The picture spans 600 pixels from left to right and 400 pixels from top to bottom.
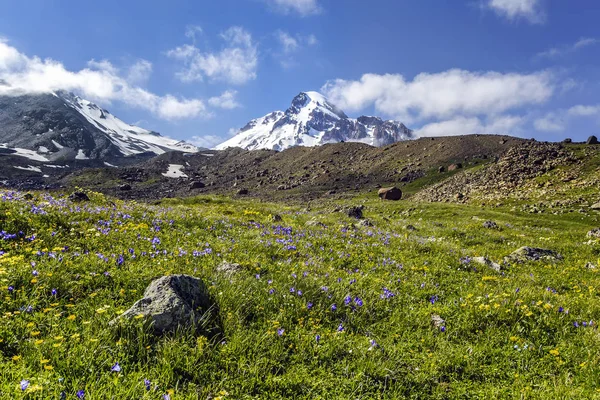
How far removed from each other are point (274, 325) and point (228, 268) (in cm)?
216

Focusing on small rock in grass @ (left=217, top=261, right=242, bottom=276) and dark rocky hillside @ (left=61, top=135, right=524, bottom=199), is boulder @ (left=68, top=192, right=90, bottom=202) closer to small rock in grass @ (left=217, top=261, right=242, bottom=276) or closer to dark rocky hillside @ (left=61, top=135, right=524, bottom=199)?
small rock in grass @ (left=217, top=261, right=242, bottom=276)

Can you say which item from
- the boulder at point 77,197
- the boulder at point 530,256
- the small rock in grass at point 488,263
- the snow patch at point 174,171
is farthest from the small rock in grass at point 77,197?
the snow patch at point 174,171

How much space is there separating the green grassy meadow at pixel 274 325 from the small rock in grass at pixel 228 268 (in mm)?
184

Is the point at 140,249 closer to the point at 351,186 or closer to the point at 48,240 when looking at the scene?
the point at 48,240

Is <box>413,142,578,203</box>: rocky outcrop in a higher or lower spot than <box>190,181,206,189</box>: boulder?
higher

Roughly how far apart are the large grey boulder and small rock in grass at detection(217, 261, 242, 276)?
135cm

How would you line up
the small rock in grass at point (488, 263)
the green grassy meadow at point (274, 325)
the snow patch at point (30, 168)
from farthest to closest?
the snow patch at point (30, 168) → the small rock in grass at point (488, 263) → the green grassy meadow at point (274, 325)

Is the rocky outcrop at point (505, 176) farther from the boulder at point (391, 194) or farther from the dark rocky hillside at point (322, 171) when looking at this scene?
the dark rocky hillside at point (322, 171)

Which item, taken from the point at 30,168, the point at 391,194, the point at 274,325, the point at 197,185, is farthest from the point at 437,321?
the point at 30,168

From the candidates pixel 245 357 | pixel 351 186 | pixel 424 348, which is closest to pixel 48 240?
pixel 245 357

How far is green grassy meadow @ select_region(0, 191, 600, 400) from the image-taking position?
381 centimetres

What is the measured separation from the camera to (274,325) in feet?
16.8

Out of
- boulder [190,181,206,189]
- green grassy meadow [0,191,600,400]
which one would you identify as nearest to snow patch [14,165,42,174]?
boulder [190,181,206,189]

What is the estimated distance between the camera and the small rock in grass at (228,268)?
6680 mm
